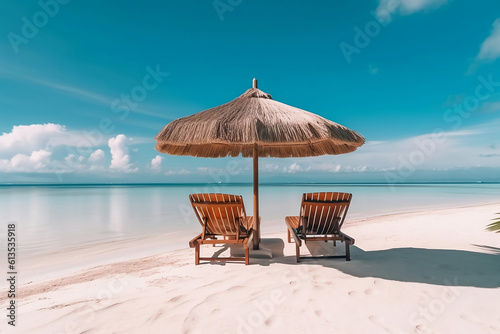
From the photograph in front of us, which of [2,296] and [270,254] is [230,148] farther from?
[2,296]

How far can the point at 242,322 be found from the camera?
2.04 m

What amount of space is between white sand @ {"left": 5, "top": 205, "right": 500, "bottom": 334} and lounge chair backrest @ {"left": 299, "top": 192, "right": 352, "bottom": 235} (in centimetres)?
48

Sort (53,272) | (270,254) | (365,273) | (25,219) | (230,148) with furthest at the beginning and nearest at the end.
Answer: (25,219) → (230,148) → (53,272) → (270,254) → (365,273)

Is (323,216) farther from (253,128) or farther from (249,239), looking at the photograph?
(253,128)

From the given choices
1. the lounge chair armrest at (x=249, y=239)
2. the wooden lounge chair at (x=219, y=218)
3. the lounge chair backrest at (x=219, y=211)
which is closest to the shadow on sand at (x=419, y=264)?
the lounge chair armrest at (x=249, y=239)

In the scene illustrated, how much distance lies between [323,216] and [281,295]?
164cm

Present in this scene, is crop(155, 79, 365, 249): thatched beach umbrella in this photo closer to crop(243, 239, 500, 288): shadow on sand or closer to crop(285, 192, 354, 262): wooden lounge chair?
crop(285, 192, 354, 262): wooden lounge chair

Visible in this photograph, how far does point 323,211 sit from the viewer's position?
3.81m

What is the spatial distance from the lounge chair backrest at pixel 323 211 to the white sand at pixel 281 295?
477mm

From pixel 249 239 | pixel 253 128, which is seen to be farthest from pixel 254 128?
Answer: pixel 249 239

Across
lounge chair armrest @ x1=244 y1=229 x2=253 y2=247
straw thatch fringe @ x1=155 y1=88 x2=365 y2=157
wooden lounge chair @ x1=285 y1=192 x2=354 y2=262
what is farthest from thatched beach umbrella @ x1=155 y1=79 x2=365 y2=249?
wooden lounge chair @ x1=285 y1=192 x2=354 y2=262

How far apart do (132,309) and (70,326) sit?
447 mm

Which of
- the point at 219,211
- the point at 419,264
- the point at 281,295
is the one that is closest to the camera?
the point at 281,295

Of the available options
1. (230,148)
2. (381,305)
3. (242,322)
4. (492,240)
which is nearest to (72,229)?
(230,148)
